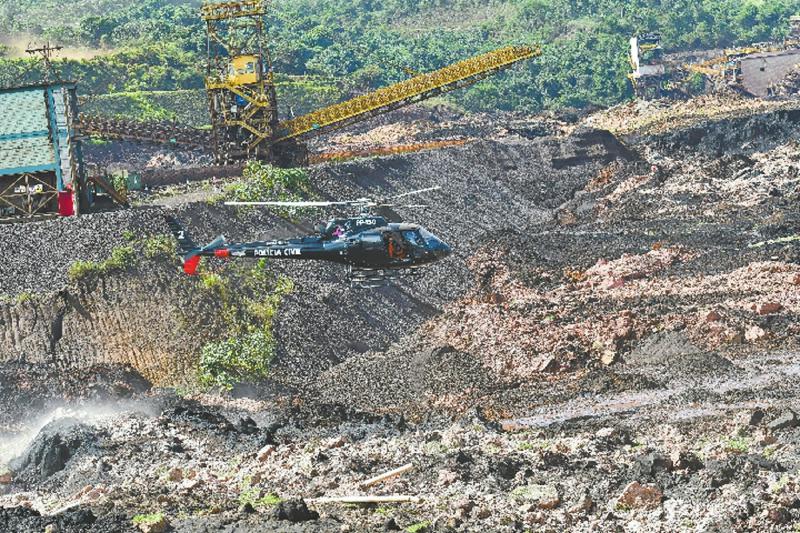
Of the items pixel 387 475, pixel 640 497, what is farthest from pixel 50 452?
pixel 640 497

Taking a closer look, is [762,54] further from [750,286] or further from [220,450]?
[220,450]

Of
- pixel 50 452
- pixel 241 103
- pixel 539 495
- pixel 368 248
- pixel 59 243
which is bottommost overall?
pixel 539 495

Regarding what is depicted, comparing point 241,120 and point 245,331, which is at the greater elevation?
point 241,120

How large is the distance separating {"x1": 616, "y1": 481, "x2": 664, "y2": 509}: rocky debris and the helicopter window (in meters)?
10.4

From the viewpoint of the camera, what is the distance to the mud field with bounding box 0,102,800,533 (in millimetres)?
27625

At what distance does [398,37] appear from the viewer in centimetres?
14938

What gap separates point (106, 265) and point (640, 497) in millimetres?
21731

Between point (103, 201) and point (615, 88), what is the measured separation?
86.0 metres

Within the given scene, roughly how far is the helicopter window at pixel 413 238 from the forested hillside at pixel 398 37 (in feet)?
221

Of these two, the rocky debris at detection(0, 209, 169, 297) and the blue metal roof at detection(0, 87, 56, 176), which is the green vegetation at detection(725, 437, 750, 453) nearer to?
the rocky debris at detection(0, 209, 169, 297)

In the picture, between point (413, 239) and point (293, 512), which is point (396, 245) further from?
point (293, 512)

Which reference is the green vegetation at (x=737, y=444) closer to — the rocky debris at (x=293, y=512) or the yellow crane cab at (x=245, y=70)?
the rocky debris at (x=293, y=512)

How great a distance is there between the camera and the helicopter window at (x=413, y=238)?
3562cm

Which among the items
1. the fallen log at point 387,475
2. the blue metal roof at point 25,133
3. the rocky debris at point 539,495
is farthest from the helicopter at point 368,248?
the blue metal roof at point 25,133
